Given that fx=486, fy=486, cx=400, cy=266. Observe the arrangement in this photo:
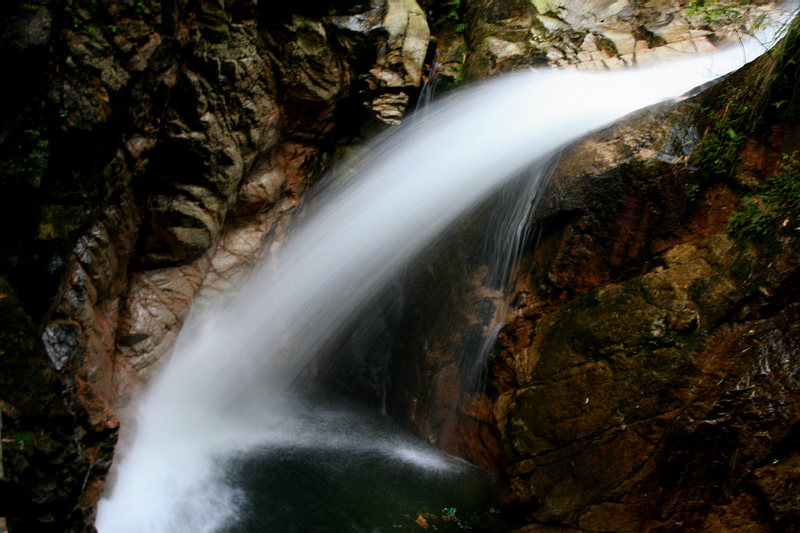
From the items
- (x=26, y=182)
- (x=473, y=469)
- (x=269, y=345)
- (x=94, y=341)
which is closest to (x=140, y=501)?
(x=94, y=341)

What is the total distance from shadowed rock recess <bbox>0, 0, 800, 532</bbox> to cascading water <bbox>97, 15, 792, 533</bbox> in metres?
0.59

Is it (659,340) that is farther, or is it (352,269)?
(352,269)

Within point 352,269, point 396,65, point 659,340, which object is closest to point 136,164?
point 352,269

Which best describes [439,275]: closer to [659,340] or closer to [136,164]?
[659,340]

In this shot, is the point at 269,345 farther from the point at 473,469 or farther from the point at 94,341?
the point at 473,469

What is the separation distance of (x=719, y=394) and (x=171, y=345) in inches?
251

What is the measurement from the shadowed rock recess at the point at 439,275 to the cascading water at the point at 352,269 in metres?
0.59

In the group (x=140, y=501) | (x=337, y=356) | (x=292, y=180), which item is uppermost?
(x=292, y=180)

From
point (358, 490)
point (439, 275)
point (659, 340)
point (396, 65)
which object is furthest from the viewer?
point (396, 65)

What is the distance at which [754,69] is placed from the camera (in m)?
5.29

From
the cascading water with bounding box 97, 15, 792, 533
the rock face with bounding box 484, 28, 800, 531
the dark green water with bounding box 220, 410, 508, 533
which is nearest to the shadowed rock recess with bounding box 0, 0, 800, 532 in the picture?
the rock face with bounding box 484, 28, 800, 531

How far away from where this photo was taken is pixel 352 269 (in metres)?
7.60

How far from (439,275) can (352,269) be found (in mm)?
1360

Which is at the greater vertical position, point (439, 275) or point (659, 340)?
point (439, 275)
